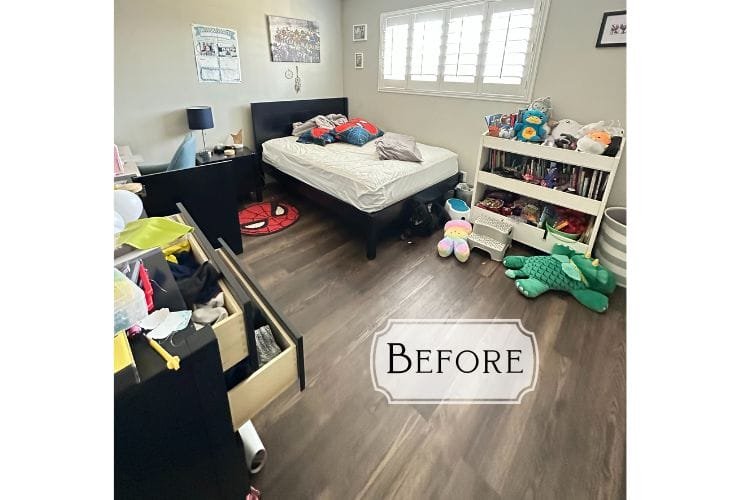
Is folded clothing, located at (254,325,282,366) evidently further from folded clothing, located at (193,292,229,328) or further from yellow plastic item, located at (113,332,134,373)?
yellow plastic item, located at (113,332,134,373)

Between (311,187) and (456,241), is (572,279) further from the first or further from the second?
(311,187)

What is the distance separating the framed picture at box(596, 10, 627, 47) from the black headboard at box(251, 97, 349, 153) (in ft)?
9.14

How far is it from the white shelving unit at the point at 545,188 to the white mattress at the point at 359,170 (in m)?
0.45

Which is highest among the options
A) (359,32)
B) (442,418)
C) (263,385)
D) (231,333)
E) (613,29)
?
(359,32)

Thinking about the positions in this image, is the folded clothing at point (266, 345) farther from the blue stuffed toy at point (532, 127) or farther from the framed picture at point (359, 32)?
the framed picture at point (359, 32)

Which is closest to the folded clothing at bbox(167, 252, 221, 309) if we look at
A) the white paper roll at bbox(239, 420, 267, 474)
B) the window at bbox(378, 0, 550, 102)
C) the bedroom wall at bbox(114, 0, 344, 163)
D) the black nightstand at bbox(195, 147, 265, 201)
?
the white paper roll at bbox(239, 420, 267, 474)

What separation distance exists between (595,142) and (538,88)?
0.87 metres

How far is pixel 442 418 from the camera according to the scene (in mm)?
1379

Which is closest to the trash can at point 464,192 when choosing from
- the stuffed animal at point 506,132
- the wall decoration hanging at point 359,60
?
the stuffed animal at point 506,132

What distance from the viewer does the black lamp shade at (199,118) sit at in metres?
2.85

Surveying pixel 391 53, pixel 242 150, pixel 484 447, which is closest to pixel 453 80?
pixel 391 53

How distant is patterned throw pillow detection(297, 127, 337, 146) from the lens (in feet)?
10.8

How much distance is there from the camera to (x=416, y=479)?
1.17 m

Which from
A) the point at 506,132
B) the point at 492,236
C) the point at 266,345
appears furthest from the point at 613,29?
the point at 266,345
